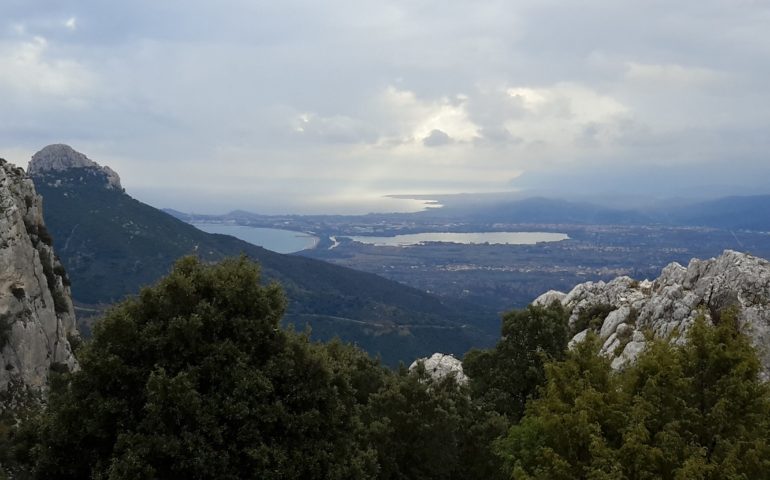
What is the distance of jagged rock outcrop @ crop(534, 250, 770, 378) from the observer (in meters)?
35.3

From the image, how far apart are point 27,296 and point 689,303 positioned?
51.3 m

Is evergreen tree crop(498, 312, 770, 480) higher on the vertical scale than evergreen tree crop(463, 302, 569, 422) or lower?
higher

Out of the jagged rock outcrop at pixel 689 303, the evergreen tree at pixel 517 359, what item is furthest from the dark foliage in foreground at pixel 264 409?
the evergreen tree at pixel 517 359

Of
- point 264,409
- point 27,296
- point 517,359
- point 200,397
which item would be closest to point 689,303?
point 517,359

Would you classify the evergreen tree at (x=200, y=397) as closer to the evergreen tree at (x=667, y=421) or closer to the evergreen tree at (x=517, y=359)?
the evergreen tree at (x=667, y=421)

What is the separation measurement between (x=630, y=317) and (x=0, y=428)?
4727 centimetres

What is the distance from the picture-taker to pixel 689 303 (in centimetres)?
4103

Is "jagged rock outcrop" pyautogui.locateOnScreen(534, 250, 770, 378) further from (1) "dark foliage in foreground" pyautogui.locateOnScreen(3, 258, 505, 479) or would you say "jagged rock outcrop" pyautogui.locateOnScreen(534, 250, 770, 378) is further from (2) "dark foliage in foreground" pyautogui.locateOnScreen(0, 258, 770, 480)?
(1) "dark foliage in foreground" pyautogui.locateOnScreen(3, 258, 505, 479)

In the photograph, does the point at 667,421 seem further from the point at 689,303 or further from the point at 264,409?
the point at 689,303

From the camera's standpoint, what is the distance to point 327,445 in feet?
58.9

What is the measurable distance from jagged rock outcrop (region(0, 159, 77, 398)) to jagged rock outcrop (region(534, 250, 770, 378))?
39.4 m

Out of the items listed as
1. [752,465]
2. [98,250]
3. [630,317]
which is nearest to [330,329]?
[98,250]

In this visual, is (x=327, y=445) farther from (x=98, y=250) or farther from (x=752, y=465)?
(x=98, y=250)

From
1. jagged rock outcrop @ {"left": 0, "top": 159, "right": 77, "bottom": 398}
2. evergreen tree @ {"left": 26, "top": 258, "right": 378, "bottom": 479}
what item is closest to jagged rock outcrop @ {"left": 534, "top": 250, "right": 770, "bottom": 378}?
evergreen tree @ {"left": 26, "top": 258, "right": 378, "bottom": 479}
